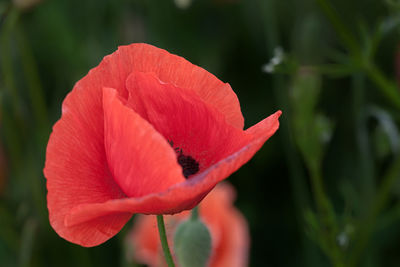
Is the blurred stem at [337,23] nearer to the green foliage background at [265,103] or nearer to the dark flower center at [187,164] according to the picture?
the green foliage background at [265,103]

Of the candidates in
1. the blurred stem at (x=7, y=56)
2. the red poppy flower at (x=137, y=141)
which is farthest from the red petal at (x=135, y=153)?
the blurred stem at (x=7, y=56)

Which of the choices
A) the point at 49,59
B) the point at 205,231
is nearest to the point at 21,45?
the point at 49,59

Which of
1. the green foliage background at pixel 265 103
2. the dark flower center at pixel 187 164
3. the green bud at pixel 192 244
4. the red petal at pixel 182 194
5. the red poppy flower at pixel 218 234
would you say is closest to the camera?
the red petal at pixel 182 194

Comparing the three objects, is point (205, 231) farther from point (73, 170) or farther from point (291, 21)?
point (291, 21)

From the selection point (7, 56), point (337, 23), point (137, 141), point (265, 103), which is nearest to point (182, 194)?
point (137, 141)

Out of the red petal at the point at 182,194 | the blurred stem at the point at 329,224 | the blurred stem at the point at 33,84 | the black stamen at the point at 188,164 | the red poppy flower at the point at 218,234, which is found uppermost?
the red petal at the point at 182,194

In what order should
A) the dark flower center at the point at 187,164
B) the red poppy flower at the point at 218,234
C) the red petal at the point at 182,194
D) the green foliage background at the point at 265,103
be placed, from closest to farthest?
the red petal at the point at 182,194 → the dark flower center at the point at 187,164 → the green foliage background at the point at 265,103 → the red poppy flower at the point at 218,234
